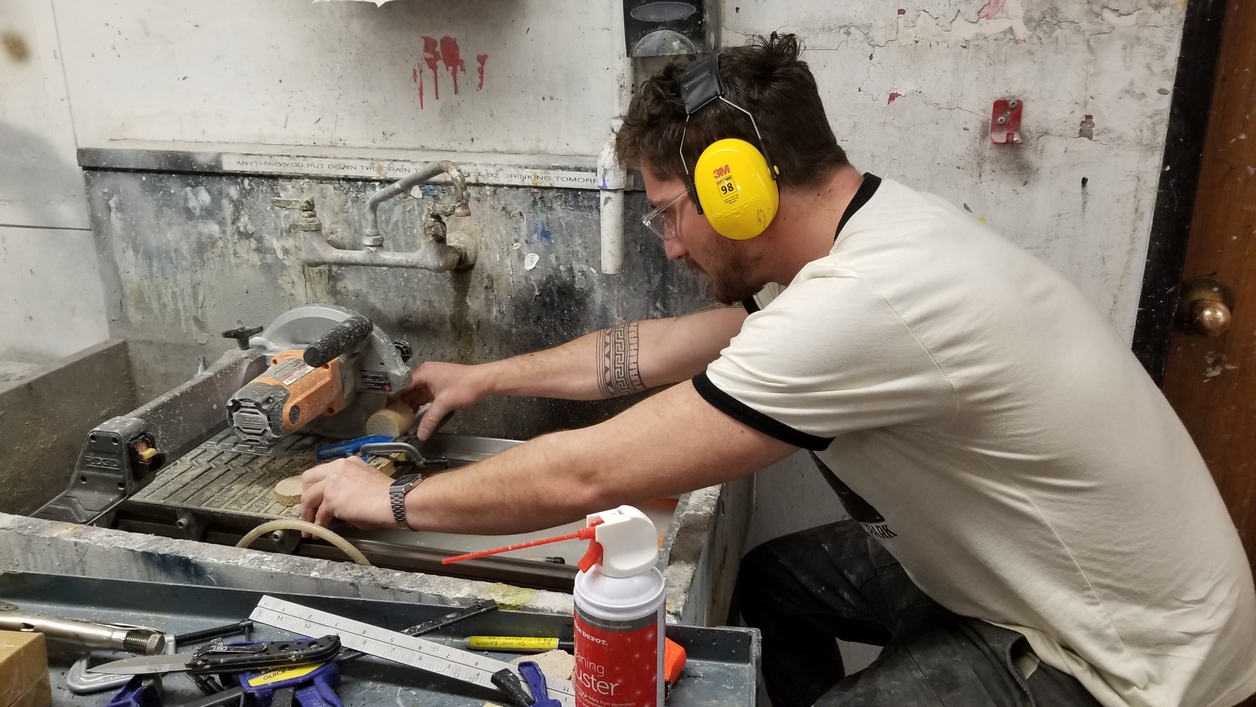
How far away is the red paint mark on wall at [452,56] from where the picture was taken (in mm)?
1632

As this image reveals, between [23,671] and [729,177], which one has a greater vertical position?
[729,177]

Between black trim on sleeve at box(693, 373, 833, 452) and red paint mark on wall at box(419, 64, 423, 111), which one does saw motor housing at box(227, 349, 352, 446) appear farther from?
black trim on sleeve at box(693, 373, 833, 452)

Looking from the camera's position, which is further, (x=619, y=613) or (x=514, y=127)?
(x=514, y=127)

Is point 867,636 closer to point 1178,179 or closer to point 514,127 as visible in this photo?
point 1178,179

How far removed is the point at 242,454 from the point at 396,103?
716mm

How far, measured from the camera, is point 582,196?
1.62 meters

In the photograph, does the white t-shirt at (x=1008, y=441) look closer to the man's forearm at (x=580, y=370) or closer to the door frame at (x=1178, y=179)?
the door frame at (x=1178, y=179)

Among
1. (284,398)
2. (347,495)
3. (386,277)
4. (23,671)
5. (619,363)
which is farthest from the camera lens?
(386,277)

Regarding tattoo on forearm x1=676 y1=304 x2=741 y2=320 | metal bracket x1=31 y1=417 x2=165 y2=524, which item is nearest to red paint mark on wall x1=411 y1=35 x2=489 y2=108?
tattoo on forearm x1=676 y1=304 x2=741 y2=320


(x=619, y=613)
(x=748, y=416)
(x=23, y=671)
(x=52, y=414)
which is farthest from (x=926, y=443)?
(x=52, y=414)

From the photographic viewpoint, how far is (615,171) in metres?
1.48

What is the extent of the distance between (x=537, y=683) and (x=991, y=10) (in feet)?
4.07

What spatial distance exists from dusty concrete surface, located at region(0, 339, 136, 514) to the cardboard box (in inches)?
39.1

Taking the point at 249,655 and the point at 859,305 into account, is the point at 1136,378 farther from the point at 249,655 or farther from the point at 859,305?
the point at 249,655
